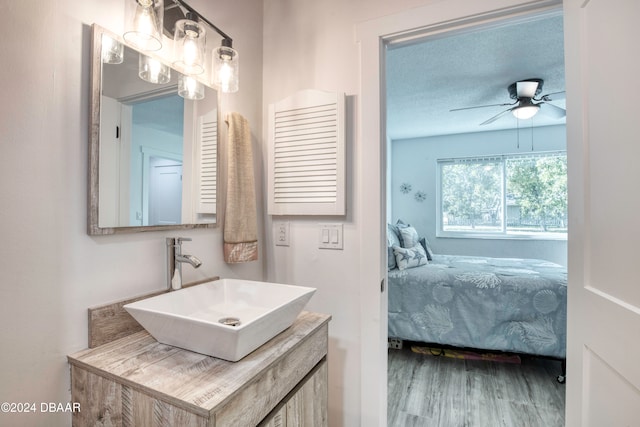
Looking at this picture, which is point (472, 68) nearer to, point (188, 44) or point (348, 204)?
point (348, 204)

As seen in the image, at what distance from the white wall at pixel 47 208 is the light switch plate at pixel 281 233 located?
716 mm

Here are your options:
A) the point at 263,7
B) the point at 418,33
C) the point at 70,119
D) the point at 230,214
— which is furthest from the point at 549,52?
the point at 70,119

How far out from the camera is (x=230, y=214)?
1.32 meters

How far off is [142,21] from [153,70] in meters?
0.15

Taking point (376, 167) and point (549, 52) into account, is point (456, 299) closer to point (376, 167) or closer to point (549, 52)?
point (376, 167)

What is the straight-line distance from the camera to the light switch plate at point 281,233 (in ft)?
5.02

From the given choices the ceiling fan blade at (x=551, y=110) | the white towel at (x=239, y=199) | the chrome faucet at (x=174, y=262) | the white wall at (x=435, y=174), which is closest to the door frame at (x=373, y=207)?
the white towel at (x=239, y=199)

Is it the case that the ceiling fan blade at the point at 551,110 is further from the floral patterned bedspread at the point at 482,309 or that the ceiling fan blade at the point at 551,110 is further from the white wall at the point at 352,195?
the white wall at the point at 352,195

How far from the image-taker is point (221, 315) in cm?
111

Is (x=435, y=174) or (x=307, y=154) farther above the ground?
(x=435, y=174)

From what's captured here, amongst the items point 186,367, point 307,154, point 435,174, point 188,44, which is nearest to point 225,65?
point 188,44

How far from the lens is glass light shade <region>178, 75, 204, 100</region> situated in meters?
1.14

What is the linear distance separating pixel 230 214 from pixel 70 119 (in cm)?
63

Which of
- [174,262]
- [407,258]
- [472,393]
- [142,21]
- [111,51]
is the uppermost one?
[142,21]
